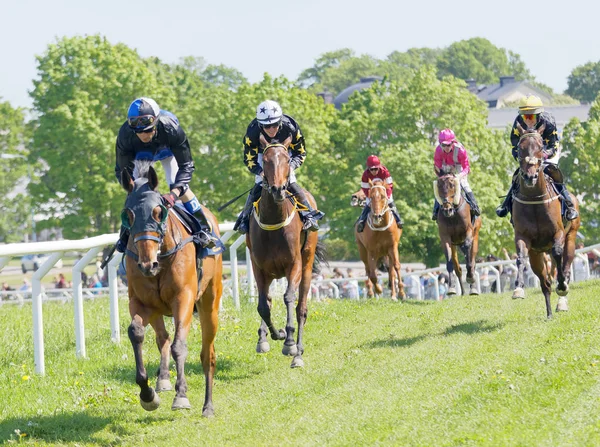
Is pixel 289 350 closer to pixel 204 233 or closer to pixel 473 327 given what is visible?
pixel 204 233

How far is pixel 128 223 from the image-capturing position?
8.85m

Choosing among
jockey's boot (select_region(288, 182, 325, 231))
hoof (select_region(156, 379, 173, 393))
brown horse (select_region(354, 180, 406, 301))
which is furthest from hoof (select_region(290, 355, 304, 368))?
brown horse (select_region(354, 180, 406, 301))

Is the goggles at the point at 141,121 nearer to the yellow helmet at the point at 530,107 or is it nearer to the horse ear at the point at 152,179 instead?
the horse ear at the point at 152,179

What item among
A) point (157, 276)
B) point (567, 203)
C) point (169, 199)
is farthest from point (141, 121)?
point (567, 203)

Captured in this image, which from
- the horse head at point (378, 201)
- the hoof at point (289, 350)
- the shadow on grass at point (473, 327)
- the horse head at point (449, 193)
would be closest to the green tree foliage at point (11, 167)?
the horse head at point (378, 201)

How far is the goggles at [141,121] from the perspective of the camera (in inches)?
371

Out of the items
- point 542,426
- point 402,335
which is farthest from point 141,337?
point 402,335

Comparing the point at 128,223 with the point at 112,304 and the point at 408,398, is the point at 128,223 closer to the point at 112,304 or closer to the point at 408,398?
the point at 408,398

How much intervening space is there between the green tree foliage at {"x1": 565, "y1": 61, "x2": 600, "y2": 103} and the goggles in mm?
134338

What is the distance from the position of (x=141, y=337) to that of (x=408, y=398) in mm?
2340

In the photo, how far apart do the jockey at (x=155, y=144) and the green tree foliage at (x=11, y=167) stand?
155 feet

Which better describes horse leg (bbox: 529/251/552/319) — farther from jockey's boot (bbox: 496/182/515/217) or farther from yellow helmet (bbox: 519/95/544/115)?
yellow helmet (bbox: 519/95/544/115)

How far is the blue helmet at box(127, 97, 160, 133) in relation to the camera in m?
9.41

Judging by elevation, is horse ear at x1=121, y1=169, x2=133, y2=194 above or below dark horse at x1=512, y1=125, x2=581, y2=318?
above
